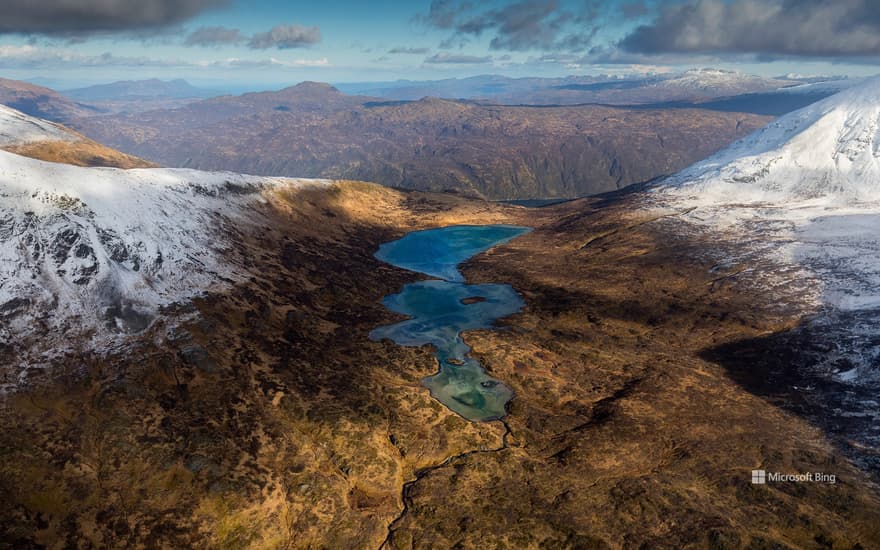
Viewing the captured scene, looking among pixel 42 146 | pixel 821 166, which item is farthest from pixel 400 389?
pixel 42 146

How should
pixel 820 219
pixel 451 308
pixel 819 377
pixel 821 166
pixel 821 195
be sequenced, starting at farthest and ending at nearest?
pixel 821 166 < pixel 821 195 < pixel 820 219 < pixel 451 308 < pixel 819 377

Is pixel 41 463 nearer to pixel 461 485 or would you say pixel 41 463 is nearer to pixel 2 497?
pixel 2 497

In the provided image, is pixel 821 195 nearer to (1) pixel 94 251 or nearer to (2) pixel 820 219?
(2) pixel 820 219

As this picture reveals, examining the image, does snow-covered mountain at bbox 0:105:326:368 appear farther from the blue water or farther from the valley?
the blue water

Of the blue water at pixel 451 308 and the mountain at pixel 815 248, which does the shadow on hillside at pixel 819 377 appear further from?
the blue water at pixel 451 308

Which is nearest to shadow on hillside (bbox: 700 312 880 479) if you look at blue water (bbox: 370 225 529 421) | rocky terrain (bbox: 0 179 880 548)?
rocky terrain (bbox: 0 179 880 548)

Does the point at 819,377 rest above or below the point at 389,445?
above
